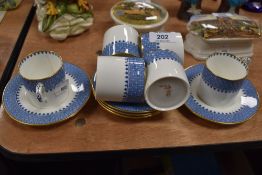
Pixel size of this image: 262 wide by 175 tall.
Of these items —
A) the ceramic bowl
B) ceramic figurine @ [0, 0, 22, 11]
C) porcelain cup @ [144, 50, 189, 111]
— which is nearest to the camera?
porcelain cup @ [144, 50, 189, 111]

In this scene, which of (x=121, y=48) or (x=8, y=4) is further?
(x=8, y=4)

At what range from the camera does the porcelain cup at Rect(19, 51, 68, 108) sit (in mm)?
590

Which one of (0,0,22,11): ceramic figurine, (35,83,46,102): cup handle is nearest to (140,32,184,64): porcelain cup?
(35,83,46,102): cup handle

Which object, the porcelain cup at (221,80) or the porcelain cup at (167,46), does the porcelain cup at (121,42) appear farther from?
the porcelain cup at (221,80)

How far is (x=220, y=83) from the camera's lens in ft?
1.98

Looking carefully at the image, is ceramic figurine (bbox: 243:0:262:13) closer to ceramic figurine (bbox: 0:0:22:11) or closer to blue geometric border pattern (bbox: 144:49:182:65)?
blue geometric border pattern (bbox: 144:49:182:65)

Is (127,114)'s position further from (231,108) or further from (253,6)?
(253,6)

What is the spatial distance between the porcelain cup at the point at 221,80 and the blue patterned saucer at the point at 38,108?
0.25 meters

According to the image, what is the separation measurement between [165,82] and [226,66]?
18 centimetres

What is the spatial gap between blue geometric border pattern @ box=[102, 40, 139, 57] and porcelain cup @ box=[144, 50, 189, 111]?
5 centimetres

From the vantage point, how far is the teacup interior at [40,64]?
66cm

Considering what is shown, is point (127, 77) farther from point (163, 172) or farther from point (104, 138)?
point (163, 172)

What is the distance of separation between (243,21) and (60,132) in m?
0.53

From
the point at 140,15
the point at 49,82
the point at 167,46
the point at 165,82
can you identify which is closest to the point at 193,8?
the point at 140,15
